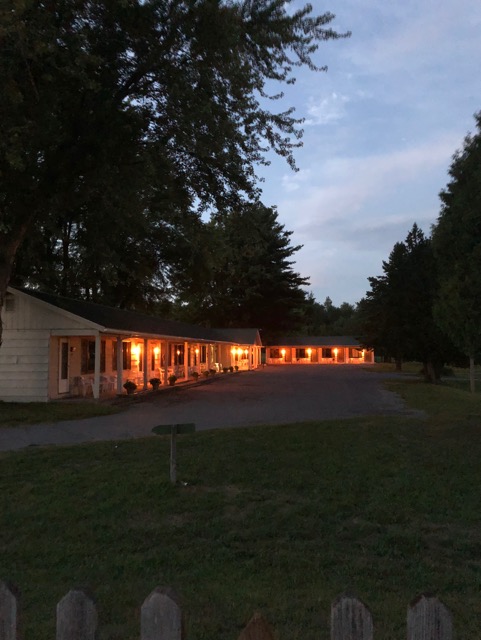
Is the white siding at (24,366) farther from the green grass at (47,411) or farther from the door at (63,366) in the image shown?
the green grass at (47,411)

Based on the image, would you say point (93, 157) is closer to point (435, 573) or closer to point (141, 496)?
point (141, 496)

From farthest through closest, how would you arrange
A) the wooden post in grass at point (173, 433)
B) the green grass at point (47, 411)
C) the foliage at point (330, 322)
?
1. the foliage at point (330, 322)
2. the green grass at point (47, 411)
3. the wooden post in grass at point (173, 433)

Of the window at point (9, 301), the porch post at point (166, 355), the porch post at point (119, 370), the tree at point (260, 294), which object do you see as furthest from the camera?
the tree at point (260, 294)

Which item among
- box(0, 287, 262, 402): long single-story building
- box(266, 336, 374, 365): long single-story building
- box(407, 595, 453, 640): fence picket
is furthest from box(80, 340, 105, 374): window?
box(266, 336, 374, 365): long single-story building

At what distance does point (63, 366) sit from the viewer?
21.4 m

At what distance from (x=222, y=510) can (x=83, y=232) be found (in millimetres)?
18327

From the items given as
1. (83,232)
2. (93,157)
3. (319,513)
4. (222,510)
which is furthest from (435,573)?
(83,232)

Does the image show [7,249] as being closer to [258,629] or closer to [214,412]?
[214,412]

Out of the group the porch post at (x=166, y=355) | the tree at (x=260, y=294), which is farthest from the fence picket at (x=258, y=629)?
the tree at (x=260, y=294)

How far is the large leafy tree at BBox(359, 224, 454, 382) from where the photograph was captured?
27969 mm

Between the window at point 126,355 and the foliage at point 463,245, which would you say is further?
the window at point 126,355

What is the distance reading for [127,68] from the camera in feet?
44.7

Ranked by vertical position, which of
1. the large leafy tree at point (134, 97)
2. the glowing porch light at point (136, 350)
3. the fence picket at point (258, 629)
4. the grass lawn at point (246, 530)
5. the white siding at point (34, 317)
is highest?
the large leafy tree at point (134, 97)

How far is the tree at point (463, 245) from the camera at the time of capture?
10469 mm
